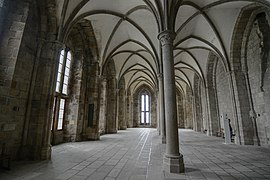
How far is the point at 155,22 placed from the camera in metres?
9.43

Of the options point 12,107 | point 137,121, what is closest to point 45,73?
point 12,107

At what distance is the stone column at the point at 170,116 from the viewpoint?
403 centimetres

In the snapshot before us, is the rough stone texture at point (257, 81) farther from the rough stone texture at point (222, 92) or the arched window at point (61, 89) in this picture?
the arched window at point (61, 89)

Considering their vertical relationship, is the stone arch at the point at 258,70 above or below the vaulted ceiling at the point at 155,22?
below

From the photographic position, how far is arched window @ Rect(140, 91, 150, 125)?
28125 mm

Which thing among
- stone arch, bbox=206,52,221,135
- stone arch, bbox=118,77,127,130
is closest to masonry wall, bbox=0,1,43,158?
stone arch, bbox=206,52,221,135

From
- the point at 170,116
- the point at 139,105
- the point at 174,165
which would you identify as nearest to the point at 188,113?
the point at 139,105

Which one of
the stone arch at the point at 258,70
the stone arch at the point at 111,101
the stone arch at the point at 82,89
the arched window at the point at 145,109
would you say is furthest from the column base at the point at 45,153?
the arched window at the point at 145,109

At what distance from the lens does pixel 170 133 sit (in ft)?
14.4

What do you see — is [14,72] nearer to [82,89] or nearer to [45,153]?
[45,153]

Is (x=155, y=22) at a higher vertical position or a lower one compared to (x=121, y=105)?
higher

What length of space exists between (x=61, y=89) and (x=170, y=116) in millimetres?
7164

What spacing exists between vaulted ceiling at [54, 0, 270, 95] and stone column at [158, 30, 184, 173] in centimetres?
73

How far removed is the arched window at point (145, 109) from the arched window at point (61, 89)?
20253 mm
